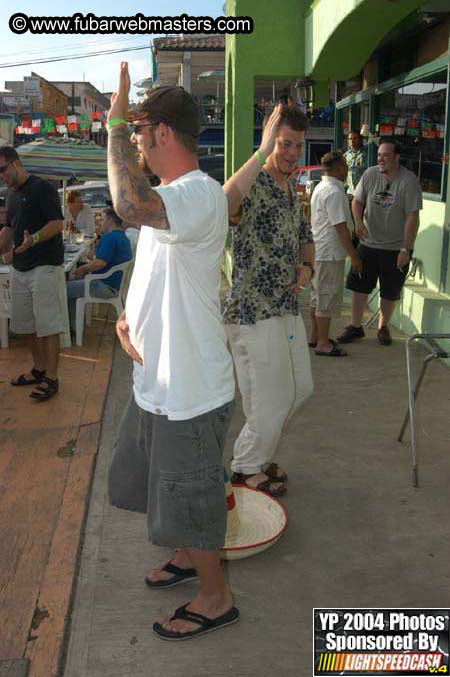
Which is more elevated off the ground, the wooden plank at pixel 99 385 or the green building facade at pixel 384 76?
the green building facade at pixel 384 76

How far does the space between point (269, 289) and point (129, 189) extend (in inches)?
64.2

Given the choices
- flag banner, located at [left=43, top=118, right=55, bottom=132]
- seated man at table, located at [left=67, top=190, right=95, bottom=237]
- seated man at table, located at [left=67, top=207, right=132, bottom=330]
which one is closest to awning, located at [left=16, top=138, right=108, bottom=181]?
seated man at table, located at [left=67, top=190, right=95, bottom=237]

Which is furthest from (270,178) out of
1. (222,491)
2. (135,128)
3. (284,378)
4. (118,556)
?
(118,556)

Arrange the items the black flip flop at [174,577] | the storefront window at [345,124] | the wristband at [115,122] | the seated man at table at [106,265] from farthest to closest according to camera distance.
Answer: the storefront window at [345,124]
the seated man at table at [106,265]
the black flip flop at [174,577]
the wristband at [115,122]

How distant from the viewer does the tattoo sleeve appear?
7.50 feet

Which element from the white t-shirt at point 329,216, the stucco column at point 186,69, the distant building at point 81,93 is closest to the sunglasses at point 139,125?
the white t-shirt at point 329,216

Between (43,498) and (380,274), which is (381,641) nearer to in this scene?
(43,498)

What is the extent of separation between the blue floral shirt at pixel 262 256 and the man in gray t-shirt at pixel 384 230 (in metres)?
3.63

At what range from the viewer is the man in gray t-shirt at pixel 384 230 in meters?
7.21

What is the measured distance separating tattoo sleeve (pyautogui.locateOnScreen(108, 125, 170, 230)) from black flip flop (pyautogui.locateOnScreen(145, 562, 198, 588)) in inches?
64.9

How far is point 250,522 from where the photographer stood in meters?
3.69

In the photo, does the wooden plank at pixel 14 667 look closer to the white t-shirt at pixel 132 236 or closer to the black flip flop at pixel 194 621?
the black flip flop at pixel 194 621

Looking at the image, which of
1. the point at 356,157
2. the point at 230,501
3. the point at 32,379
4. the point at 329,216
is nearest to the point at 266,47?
the point at 356,157

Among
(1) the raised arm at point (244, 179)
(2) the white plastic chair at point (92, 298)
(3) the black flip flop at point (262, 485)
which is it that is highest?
(1) the raised arm at point (244, 179)
